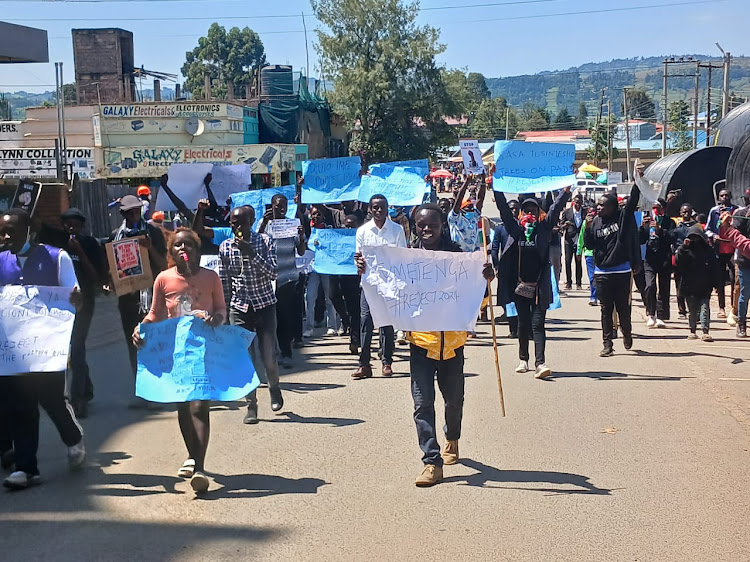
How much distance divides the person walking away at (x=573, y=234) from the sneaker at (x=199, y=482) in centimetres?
1205

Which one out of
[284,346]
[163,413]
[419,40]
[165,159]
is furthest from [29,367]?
[419,40]

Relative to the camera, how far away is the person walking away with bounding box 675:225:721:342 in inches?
469

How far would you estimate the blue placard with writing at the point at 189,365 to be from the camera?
18.9ft

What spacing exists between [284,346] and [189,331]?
4526 mm

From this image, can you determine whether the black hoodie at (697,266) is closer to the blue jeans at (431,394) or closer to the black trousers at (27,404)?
the blue jeans at (431,394)

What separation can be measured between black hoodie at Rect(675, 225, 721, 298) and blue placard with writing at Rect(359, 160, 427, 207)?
3.66 m

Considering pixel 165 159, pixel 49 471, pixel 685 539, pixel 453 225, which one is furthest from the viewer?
pixel 165 159

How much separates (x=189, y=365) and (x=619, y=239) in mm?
5997

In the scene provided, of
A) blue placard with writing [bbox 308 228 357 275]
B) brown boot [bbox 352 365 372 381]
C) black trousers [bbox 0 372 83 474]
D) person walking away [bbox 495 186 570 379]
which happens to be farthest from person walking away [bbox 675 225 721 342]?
black trousers [bbox 0 372 83 474]

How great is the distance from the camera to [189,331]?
5.89 meters

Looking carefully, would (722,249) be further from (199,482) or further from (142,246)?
(199,482)

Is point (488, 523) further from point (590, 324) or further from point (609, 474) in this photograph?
point (590, 324)

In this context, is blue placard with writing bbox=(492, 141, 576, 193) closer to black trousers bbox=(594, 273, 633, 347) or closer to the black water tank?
black trousers bbox=(594, 273, 633, 347)

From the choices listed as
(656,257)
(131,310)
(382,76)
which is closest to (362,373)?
(131,310)
